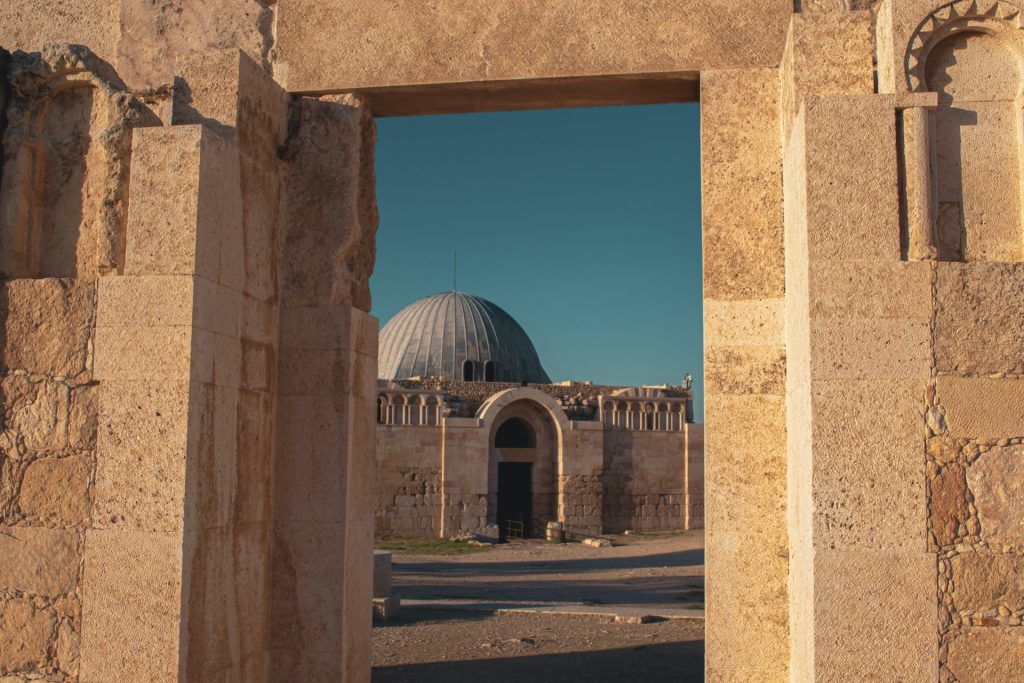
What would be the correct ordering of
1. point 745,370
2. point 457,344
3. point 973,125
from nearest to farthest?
point 973,125
point 745,370
point 457,344

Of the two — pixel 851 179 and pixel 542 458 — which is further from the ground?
pixel 851 179

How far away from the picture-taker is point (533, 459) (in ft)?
87.8

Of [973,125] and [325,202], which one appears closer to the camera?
[973,125]

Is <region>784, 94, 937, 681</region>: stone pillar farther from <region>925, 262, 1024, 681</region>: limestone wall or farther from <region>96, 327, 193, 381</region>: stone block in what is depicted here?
<region>96, 327, 193, 381</region>: stone block

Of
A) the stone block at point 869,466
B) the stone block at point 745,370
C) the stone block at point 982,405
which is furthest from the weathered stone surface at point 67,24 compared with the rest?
the stone block at point 982,405

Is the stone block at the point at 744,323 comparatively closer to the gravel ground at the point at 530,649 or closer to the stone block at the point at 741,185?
the stone block at the point at 741,185

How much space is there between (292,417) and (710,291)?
7.56 feet

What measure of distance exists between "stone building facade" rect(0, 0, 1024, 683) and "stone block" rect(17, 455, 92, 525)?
0.06 ft

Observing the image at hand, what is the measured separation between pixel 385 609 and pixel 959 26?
8.82 m

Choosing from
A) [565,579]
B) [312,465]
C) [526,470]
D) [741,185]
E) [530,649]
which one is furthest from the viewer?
[526,470]

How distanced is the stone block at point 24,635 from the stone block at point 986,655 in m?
3.92

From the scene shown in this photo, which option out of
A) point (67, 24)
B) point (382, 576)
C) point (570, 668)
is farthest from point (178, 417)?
point (382, 576)

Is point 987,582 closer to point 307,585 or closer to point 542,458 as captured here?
point 307,585

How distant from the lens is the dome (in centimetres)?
3397
